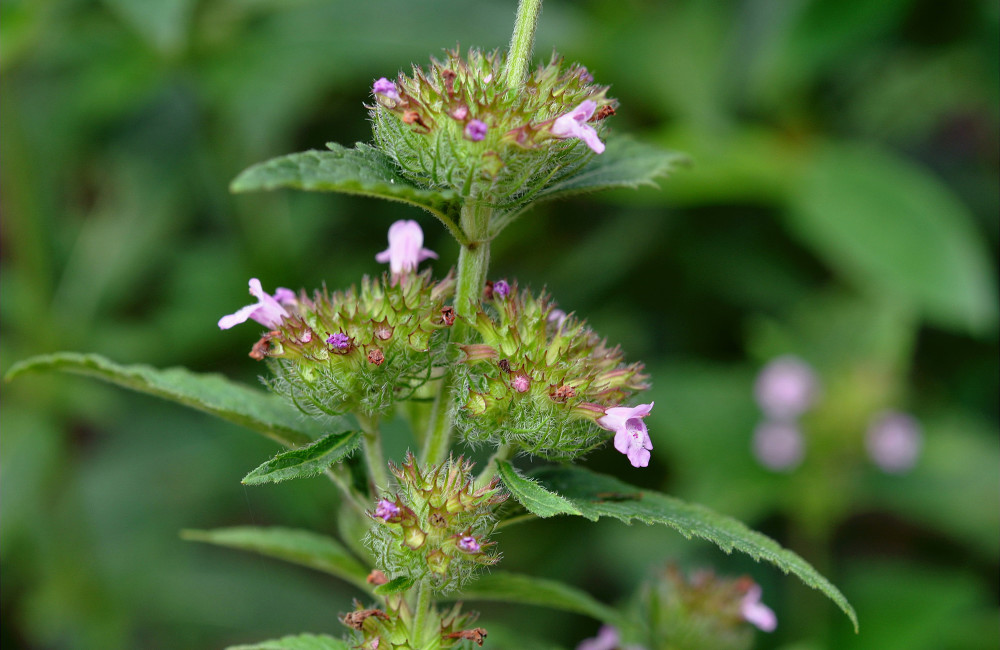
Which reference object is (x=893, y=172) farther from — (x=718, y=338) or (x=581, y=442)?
(x=581, y=442)

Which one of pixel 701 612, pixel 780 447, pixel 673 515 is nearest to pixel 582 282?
pixel 780 447

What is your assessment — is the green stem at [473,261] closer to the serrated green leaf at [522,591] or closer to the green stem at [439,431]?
the green stem at [439,431]

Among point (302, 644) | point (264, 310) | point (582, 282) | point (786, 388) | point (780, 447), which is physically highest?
point (582, 282)

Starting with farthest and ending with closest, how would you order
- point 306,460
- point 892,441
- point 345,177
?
point 892,441 → point 306,460 → point 345,177

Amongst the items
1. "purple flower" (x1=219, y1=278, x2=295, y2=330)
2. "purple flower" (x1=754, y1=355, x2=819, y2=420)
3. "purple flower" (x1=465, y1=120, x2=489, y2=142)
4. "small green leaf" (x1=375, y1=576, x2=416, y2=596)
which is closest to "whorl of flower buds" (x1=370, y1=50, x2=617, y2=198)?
"purple flower" (x1=465, y1=120, x2=489, y2=142)

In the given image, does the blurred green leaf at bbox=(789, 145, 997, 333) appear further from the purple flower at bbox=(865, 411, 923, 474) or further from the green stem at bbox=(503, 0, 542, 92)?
the green stem at bbox=(503, 0, 542, 92)

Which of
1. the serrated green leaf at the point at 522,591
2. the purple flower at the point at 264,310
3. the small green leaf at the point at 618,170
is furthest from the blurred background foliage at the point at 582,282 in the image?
the small green leaf at the point at 618,170

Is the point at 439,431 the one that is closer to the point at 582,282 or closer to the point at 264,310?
Result: the point at 264,310
